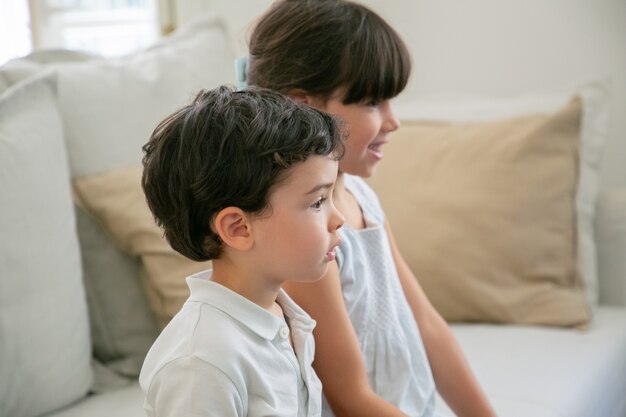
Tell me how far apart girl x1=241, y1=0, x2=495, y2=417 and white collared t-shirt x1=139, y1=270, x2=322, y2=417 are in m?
0.11

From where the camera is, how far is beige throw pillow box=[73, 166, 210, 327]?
1671mm

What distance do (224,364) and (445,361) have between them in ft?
1.81

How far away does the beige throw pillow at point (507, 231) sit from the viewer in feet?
6.28

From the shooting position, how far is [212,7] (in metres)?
2.75

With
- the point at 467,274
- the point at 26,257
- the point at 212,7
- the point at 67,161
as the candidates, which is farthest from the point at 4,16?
the point at 467,274

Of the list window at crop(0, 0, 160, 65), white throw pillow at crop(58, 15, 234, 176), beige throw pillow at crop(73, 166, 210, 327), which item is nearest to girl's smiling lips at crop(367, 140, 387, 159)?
beige throw pillow at crop(73, 166, 210, 327)

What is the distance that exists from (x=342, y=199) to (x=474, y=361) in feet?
1.96

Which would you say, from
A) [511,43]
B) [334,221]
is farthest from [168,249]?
[511,43]

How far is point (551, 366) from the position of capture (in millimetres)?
1697

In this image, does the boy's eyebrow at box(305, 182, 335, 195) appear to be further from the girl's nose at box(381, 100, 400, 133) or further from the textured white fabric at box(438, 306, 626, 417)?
the textured white fabric at box(438, 306, 626, 417)

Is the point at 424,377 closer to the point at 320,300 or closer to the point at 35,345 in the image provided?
the point at 320,300

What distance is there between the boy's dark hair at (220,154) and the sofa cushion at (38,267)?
55 cm

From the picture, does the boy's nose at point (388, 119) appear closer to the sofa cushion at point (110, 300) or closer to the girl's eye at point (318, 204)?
the girl's eye at point (318, 204)

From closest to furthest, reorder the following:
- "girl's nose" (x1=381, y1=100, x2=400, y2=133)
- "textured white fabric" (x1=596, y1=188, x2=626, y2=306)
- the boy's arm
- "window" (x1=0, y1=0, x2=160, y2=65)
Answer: the boy's arm < "girl's nose" (x1=381, y1=100, x2=400, y2=133) < "textured white fabric" (x1=596, y1=188, x2=626, y2=306) < "window" (x1=0, y1=0, x2=160, y2=65)
